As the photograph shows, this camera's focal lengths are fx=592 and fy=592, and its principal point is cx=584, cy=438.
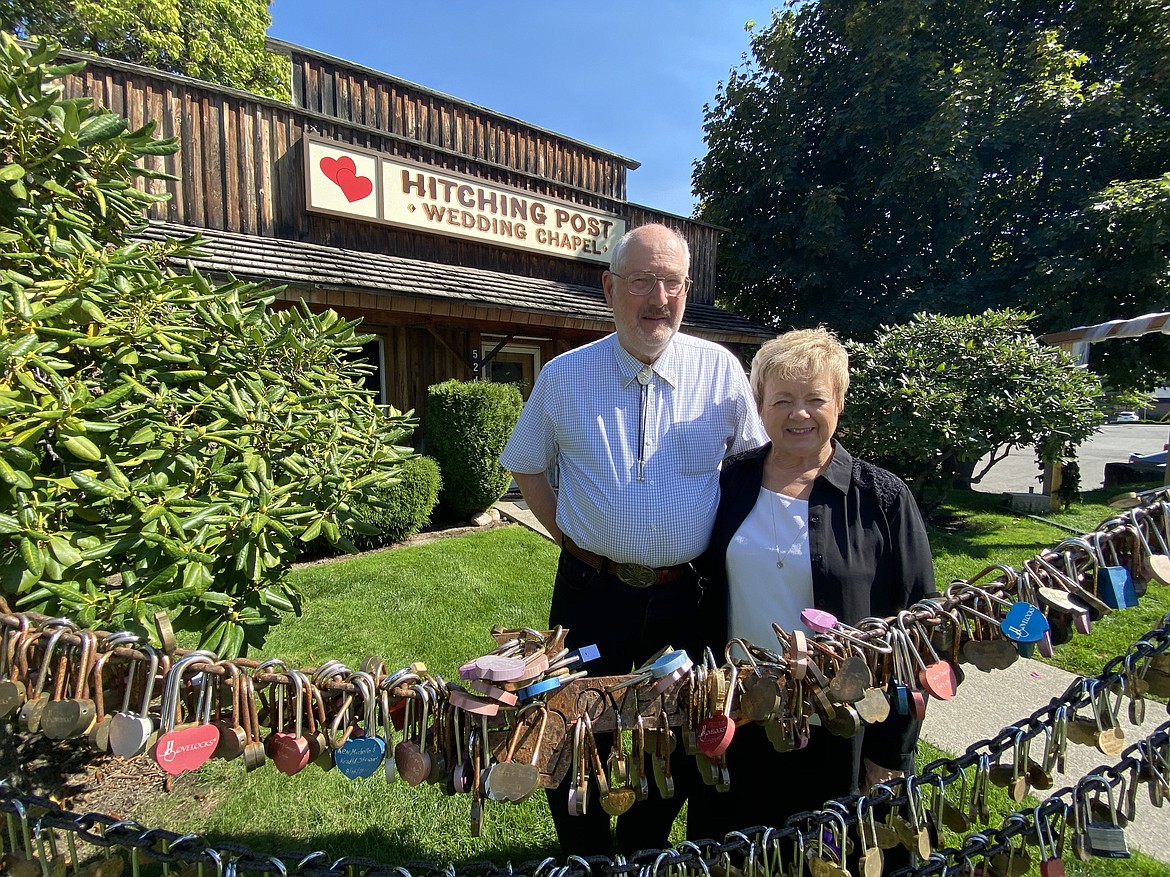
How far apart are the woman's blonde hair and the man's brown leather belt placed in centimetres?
62

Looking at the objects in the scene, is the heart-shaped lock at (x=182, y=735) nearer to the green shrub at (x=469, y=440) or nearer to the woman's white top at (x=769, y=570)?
the woman's white top at (x=769, y=570)

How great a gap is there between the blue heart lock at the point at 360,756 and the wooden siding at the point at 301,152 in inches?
279

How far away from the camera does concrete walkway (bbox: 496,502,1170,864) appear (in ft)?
7.91

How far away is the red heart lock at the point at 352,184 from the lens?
775 cm

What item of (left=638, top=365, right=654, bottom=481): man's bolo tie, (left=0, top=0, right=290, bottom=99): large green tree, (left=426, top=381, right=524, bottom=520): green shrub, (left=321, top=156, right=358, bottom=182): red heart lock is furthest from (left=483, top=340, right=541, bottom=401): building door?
(left=0, top=0, right=290, bottom=99): large green tree

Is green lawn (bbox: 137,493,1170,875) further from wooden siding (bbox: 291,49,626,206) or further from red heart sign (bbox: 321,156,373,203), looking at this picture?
wooden siding (bbox: 291,49,626,206)

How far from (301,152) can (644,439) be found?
→ 7620 millimetres

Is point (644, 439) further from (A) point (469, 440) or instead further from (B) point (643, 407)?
A: (A) point (469, 440)

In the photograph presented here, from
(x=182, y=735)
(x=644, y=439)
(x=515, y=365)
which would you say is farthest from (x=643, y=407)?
(x=515, y=365)

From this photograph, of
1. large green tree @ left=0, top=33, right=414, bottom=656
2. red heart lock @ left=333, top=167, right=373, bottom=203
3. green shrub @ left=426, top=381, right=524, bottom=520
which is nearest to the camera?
large green tree @ left=0, top=33, right=414, bottom=656

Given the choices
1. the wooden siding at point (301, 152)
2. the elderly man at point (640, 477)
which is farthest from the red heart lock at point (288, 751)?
the wooden siding at point (301, 152)

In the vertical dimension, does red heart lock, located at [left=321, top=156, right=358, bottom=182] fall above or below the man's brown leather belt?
above

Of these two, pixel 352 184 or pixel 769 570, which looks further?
pixel 352 184

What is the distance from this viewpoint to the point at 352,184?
786 cm
